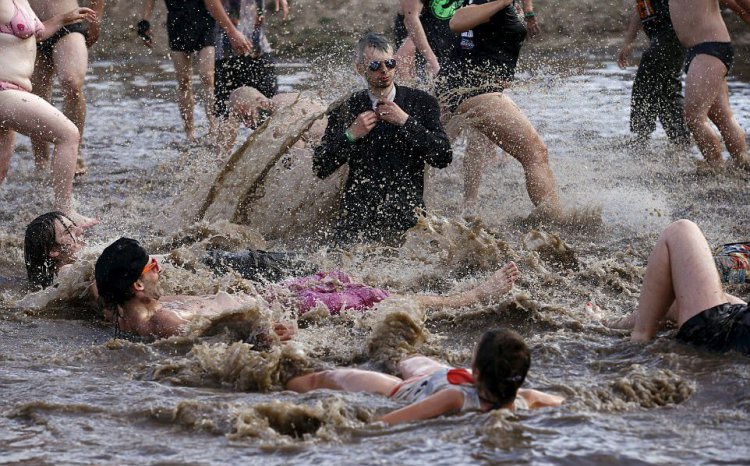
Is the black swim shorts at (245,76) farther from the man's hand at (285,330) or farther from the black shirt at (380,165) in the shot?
the man's hand at (285,330)

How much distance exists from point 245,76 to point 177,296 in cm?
397

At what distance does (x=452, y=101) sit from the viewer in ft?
24.7

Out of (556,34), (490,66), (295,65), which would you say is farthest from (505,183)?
(556,34)

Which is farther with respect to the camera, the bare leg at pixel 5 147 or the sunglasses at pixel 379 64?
the bare leg at pixel 5 147

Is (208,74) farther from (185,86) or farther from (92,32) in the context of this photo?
(92,32)

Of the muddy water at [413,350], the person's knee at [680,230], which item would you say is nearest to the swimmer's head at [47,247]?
the muddy water at [413,350]

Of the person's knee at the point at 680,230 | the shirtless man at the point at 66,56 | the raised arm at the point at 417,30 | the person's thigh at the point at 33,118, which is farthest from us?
the raised arm at the point at 417,30

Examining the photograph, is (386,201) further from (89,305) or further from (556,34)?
(556,34)

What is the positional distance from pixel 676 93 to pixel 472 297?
4.71 m

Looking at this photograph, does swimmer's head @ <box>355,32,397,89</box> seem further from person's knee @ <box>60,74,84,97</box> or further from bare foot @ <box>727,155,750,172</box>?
bare foot @ <box>727,155,750,172</box>

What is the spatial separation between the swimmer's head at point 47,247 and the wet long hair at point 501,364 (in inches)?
116

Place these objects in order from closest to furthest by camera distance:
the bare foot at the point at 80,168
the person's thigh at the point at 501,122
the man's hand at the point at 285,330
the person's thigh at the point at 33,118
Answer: the man's hand at the point at 285,330 < the person's thigh at the point at 33,118 < the person's thigh at the point at 501,122 < the bare foot at the point at 80,168

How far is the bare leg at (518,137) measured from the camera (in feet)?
24.3

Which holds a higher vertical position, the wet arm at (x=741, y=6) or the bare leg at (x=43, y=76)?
the wet arm at (x=741, y=6)
